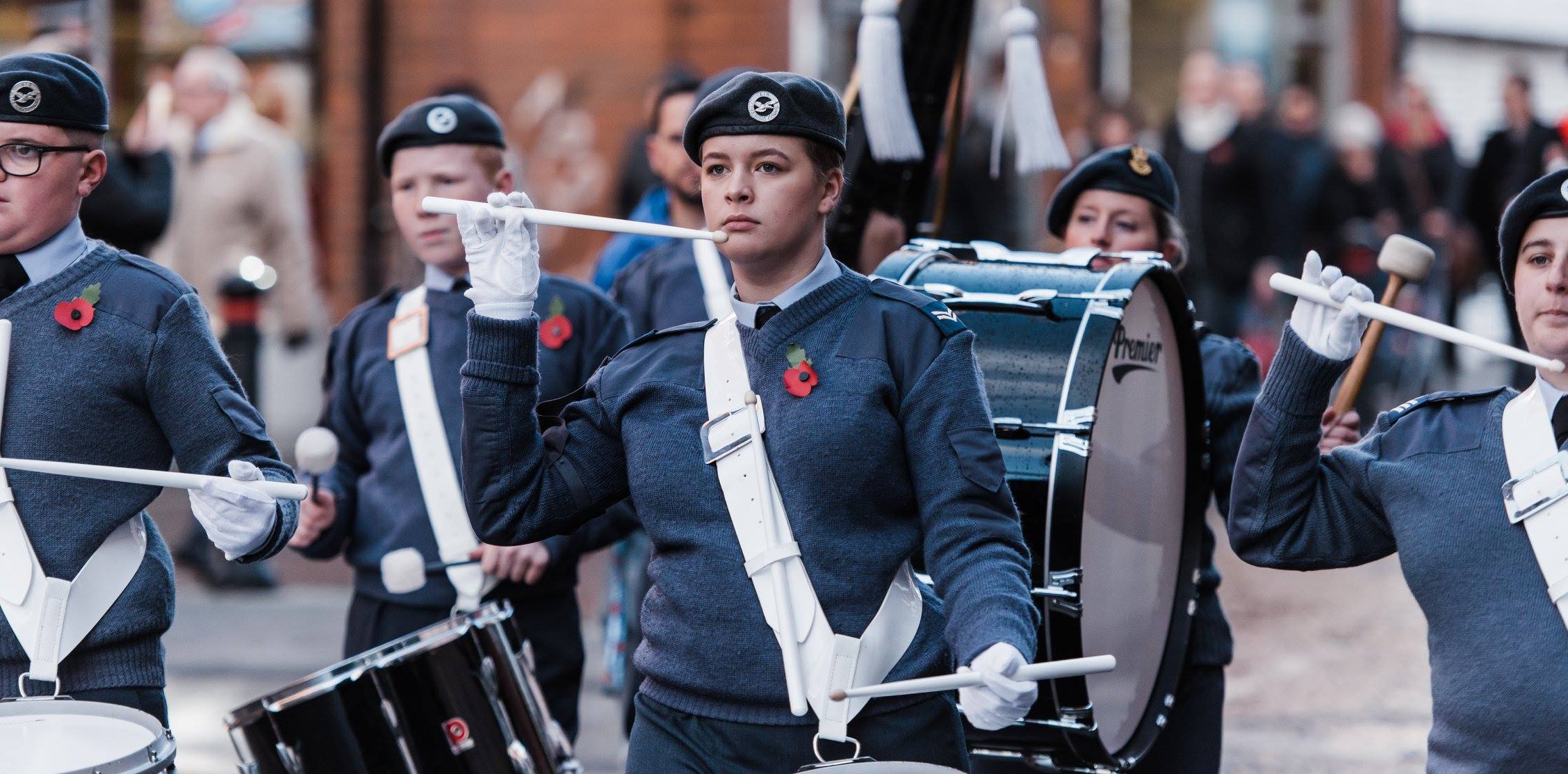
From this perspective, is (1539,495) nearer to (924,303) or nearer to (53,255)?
(924,303)

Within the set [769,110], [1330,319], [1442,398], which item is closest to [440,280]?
[769,110]

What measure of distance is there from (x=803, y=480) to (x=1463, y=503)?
0.99 metres

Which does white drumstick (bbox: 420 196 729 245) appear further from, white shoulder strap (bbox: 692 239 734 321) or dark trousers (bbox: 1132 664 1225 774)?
white shoulder strap (bbox: 692 239 734 321)

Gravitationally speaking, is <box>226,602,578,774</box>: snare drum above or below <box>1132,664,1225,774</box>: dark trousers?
above

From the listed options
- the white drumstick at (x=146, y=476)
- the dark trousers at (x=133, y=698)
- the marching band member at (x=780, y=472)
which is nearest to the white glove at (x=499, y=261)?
the marching band member at (x=780, y=472)

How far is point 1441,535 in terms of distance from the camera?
122 inches

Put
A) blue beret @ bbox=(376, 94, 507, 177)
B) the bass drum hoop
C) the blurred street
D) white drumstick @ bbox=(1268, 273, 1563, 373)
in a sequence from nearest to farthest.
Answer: white drumstick @ bbox=(1268, 273, 1563, 373), the bass drum hoop, blue beret @ bbox=(376, 94, 507, 177), the blurred street

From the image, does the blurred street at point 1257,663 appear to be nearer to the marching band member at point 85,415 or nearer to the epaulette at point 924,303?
the marching band member at point 85,415

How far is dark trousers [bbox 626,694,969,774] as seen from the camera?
312 centimetres

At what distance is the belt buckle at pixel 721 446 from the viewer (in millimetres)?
→ 3102

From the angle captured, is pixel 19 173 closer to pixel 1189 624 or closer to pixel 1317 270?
pixel 1317 270

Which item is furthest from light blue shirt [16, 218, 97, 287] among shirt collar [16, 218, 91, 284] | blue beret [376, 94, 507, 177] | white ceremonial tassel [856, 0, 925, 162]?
white ceremonial tassel [856, 0, 925, 162]

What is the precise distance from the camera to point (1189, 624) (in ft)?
14.2

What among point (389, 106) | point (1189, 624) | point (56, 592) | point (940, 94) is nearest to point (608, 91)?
point (389, 106)
